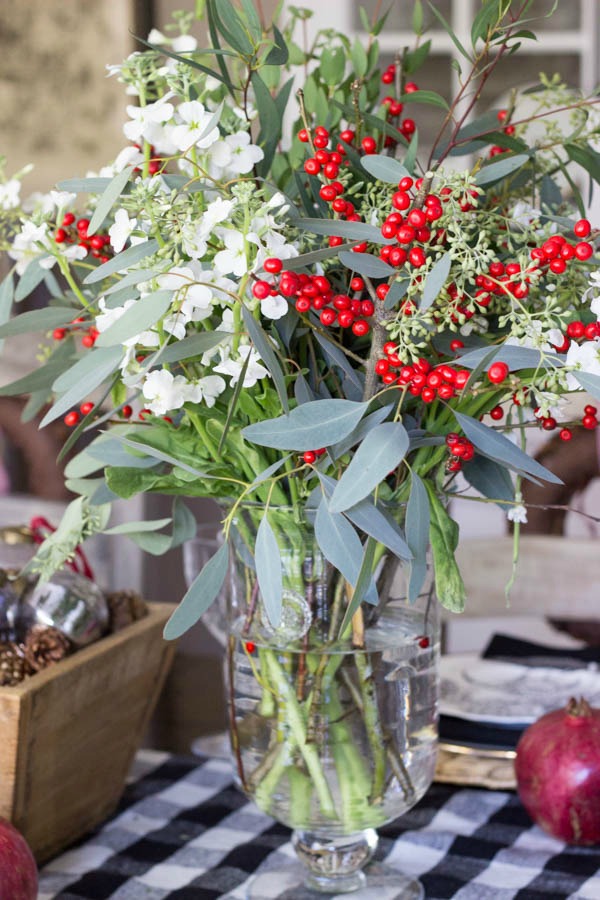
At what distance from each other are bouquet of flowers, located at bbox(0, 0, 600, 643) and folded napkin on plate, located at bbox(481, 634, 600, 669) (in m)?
0.39

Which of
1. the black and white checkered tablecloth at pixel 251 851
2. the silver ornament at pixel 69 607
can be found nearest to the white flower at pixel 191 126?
the silver ornament at pixel 69 607

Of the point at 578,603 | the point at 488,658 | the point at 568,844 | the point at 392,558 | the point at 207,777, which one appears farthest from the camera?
the point at 578,603

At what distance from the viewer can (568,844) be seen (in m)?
0.80

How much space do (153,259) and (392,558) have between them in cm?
24

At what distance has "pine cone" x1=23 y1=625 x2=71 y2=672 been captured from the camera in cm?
76

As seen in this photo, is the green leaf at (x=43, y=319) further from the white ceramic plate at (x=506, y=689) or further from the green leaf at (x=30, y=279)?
the white ceramic plate at (x=506, y=689)

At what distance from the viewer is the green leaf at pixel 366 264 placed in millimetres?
573

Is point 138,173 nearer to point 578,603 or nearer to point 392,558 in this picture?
point 392,558

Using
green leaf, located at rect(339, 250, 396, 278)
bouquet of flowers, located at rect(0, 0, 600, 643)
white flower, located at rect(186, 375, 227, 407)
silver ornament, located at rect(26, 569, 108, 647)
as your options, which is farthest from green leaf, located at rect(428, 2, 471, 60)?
silver ornament, located at rect(26, 569, 108, 647)

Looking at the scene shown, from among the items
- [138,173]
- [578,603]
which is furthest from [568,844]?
[578,603]

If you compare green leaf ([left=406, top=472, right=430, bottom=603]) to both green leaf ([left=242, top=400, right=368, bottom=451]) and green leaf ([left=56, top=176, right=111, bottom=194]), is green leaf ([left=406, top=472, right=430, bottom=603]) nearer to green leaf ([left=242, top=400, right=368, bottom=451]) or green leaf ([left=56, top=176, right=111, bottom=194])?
green leaf ([left=242, top=400, right=368, bottom=451])

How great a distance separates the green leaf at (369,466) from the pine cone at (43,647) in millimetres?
314

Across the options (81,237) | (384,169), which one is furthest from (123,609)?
(384,169)

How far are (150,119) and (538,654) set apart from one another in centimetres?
72
